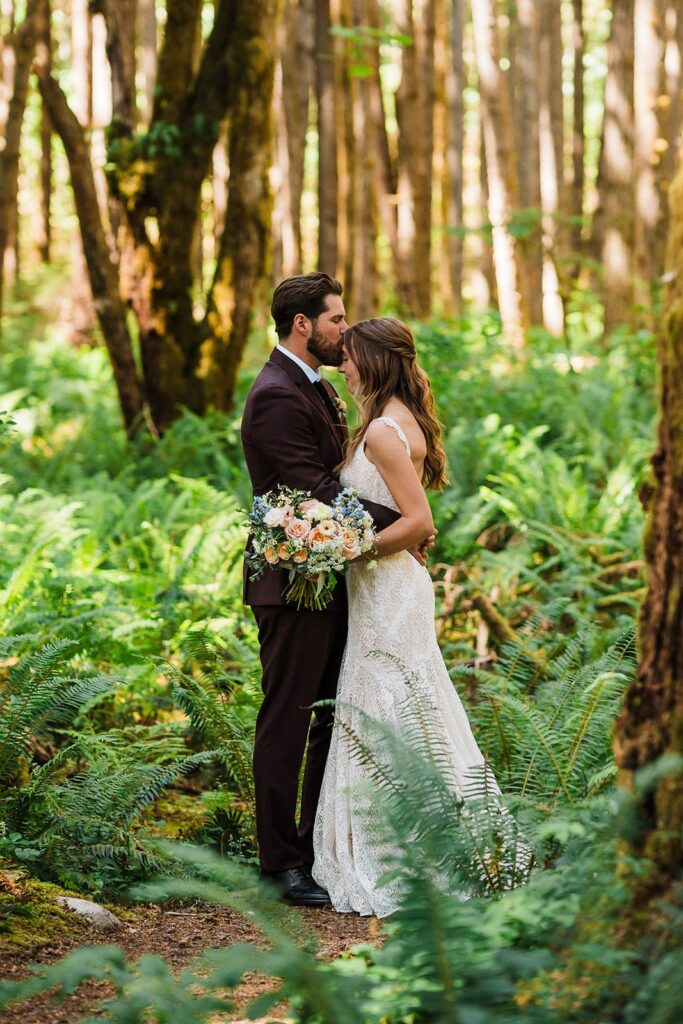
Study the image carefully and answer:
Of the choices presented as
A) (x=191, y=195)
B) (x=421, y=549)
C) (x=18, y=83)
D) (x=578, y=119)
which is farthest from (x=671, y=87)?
(x=421, y=549)

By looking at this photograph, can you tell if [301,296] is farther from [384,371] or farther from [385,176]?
[385,176]

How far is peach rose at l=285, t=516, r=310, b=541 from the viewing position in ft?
14.5

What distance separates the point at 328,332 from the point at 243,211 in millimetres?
6177

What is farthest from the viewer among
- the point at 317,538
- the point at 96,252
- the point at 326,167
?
the point at 326,167

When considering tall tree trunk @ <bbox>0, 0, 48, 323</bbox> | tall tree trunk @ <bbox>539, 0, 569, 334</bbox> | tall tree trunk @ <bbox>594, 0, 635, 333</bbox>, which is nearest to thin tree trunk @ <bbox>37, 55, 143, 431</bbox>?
tall tree trunk @ <bbox>0, 0, 48, 323</bbox>

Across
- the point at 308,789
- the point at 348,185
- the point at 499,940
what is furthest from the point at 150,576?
the point at 348,185

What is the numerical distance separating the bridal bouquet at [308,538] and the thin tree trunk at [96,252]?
634 centimetres

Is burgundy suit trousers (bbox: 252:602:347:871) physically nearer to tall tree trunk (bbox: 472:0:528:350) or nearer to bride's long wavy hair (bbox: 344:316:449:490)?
bride's long wavy hair (bbox: 344:316:449:490)

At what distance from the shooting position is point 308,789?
4945 mm

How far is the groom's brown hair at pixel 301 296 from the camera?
474 centimetres

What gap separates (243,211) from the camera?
1058 centimetres

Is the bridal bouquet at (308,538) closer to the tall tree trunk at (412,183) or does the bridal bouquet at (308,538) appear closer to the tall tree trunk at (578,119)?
the tall tree trunk at (412,183)

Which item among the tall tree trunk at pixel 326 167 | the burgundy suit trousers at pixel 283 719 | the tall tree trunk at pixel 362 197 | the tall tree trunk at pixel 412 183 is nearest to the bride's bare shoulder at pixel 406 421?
the burgundy suit trousers at pixel 283 719

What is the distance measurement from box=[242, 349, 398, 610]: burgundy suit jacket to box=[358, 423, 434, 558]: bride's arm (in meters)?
0.10
